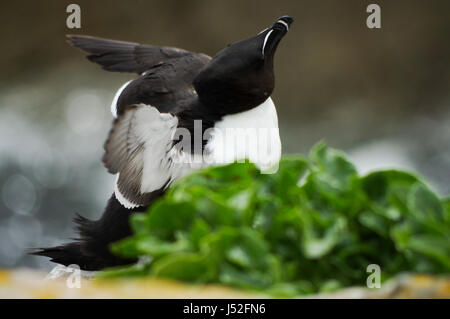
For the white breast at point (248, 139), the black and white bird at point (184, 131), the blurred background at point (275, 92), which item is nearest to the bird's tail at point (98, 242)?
the black and white bird at point (184, 131)

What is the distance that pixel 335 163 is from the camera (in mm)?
1293

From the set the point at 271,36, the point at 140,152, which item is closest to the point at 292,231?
the point at 140,152

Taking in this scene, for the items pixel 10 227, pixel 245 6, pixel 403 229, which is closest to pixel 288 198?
pixel 403 229

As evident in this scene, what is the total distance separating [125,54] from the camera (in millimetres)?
2750

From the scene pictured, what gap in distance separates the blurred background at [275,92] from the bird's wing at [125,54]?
2528mm

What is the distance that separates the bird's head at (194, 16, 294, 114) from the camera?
1994 mm

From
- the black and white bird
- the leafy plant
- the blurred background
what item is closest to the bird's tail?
the black and white bird

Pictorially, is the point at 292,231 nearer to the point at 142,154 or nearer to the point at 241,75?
the point at 142,154

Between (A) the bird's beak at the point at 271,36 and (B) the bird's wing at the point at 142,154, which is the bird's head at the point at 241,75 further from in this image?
(B) the bird's wing at the point at 142,154

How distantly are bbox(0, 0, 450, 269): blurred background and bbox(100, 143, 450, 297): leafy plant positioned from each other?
4118mm

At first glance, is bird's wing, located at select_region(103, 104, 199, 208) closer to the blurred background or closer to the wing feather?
the wing feather

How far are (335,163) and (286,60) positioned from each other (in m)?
4.49

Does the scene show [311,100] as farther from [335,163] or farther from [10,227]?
[335,163]

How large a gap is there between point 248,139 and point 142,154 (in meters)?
0.38
